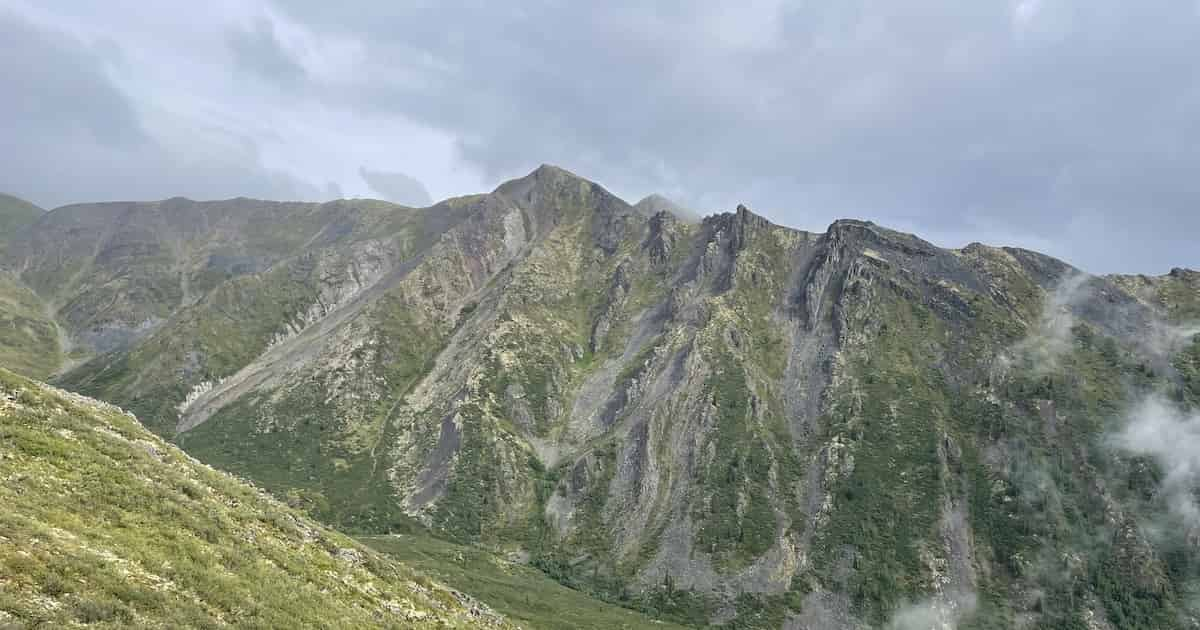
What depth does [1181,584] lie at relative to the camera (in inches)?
4813

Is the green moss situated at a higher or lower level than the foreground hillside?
higher

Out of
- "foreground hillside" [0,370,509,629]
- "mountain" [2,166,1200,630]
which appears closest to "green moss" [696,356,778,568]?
"mountain" [2,166,1200,630]

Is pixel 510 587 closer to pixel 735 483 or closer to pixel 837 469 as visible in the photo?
pixel 735 483

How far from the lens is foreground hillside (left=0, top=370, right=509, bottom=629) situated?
79.2 ft

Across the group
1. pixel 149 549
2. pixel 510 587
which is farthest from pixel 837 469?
pixel 149 549

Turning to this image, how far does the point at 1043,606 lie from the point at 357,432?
17605 cm

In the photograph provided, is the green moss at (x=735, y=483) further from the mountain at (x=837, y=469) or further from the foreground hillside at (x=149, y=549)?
the foreground hillside at (x=149, y=549)

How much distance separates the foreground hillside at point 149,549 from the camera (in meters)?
24.1

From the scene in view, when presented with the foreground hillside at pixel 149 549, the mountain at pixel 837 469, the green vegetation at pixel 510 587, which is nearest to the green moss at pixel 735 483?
the mountain at pixel 837 469

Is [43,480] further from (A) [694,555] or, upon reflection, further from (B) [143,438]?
(A) [694,555]

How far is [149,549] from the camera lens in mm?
30578

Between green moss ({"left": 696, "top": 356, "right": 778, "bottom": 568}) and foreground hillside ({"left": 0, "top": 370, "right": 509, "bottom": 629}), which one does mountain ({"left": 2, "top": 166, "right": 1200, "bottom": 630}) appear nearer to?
green moss ({"left": 696, "top": 356, "right": 778, "bottom": 568})

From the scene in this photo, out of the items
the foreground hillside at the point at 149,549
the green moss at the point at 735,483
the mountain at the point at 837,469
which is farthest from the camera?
the green moss at the point at 735,483

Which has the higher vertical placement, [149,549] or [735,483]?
[735,483]
